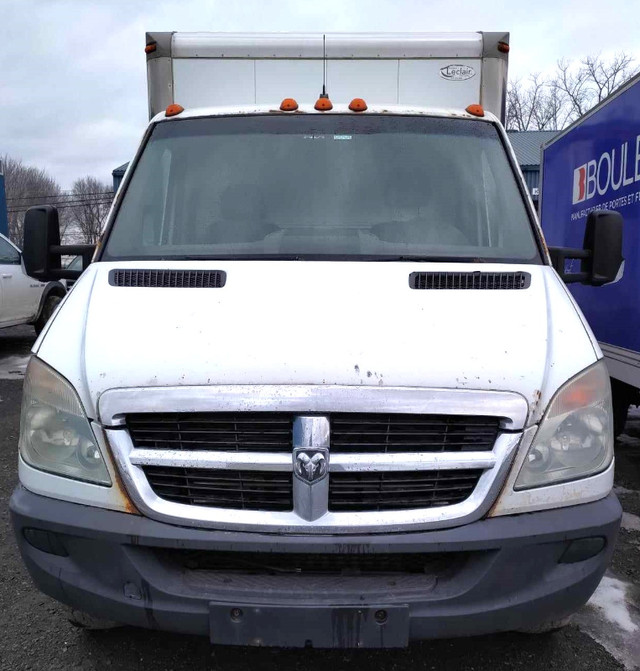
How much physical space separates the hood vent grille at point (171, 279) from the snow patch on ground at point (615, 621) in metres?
2.27

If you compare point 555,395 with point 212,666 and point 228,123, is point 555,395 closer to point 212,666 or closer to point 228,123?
point 212,666

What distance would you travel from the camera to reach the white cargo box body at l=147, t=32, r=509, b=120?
3980 mm

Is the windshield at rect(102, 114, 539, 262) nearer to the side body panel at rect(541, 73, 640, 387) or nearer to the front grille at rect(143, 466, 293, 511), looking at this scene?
the front grille at rect(143, 466, 293, 511)

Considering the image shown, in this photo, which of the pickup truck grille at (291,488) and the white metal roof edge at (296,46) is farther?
the white metal roof edge at (296,46)

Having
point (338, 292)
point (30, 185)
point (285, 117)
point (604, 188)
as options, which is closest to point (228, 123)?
point (285, 117)

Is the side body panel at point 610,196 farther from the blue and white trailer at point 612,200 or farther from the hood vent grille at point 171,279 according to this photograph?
the hood vent grille at point 171,279

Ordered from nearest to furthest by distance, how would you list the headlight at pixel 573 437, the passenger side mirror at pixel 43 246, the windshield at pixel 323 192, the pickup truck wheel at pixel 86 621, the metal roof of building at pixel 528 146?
the headlight at pixel 573 437 < the pickup truck wheel at pixel 86 621 < the windshield at pixel 323 192 < the passenger side mirror at pixel 43 246 < the metal roof of building at pixel 528 146

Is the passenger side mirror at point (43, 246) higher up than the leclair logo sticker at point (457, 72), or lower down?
lower down

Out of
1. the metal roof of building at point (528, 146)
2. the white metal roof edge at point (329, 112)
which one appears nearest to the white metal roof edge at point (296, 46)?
the white metal roof edge at point (329, 112)

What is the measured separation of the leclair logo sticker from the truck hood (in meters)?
1.95

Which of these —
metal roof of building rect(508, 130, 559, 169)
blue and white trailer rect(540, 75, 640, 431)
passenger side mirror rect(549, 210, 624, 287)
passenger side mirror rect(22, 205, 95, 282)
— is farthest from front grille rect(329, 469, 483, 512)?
metal roof of building rect(508, 130, 559, 169)

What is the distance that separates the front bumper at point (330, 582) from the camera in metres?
2.01

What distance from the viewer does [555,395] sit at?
6.94 feet

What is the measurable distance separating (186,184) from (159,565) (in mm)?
1881
